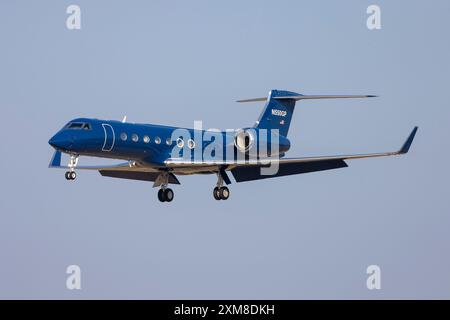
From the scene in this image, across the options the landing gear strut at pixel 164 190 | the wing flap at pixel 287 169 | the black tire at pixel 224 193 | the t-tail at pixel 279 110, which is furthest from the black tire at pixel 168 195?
the t-tail at pixel 279 110

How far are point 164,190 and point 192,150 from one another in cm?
169

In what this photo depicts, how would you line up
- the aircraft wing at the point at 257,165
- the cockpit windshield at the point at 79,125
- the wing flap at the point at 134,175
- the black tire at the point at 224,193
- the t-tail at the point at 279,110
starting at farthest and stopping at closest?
the t-tail at the point at 279,110, the wing flap at the point at 134,175, the black tire at the point at 224,193, the aircraft wing at the point at 257,165, the cockpit windshield at the point at 79,125

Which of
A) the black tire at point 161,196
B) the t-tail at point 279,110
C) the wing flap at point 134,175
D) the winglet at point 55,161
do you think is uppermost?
the t-tail at point 279,110

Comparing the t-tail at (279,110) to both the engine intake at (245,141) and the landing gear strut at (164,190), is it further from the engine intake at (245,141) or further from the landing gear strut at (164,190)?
the landing gear strut at (164,190)

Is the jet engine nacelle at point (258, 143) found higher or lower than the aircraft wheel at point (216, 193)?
higher

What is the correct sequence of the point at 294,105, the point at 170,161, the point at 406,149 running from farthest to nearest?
the point at 294,105
the point at 170,161
the point at 406,149

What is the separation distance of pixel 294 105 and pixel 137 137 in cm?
718

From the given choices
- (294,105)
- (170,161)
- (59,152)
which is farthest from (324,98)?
(59,152)

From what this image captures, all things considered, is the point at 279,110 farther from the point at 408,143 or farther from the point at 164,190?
the point at 408,143

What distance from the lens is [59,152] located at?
4894 centimetres

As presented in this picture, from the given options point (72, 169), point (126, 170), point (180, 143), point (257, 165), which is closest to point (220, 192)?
point (257, 165)

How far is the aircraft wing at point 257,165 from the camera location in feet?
156
